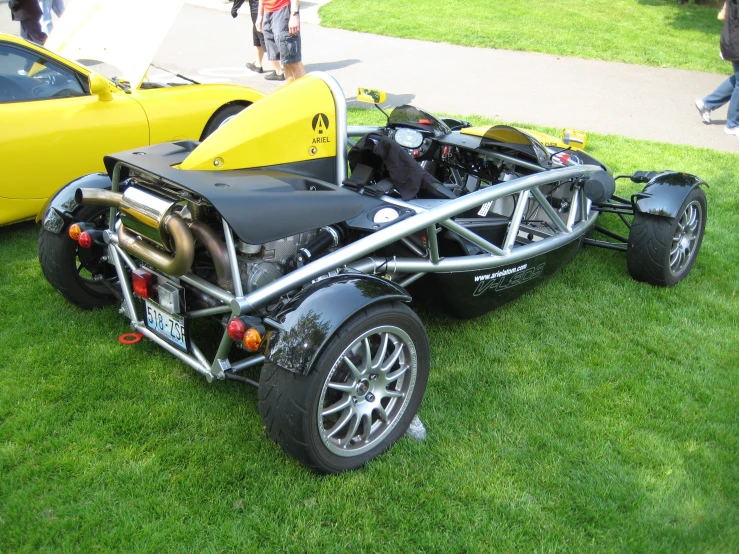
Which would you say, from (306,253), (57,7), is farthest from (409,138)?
(57,7)

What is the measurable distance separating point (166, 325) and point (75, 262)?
108 centimetres

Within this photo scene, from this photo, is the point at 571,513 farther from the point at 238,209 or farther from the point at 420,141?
the point at 420,141

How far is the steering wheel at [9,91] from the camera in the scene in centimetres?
491

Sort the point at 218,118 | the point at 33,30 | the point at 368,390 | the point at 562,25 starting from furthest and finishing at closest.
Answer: the point at 562,25 < the point at 33,30 < the point at 218,118 < the point at 368,390

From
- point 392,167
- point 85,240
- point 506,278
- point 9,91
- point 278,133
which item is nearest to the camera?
point 278,133

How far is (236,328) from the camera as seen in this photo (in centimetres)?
276

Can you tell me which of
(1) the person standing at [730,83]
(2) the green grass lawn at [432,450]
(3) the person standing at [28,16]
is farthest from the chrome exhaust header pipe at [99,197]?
(1) the person standing at [730,83]

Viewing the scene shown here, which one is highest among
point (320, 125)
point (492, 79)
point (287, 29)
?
point (320, 125)

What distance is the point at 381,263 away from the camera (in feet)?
10.9

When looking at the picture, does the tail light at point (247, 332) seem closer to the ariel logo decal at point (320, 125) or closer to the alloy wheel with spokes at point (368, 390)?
the alloy wheel with spokes at point (368, 390)

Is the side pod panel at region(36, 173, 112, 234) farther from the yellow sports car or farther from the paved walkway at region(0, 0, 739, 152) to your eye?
the paved walkway at region(0, 0, 739, 152)

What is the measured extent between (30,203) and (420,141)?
9.70 ft

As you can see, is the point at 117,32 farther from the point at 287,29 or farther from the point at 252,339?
the point at 287,29

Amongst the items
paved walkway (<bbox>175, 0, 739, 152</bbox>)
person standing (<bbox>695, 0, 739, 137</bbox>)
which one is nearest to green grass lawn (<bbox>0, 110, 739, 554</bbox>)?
person standing (<bbox>695, 0, 739, 137</bbox>)
